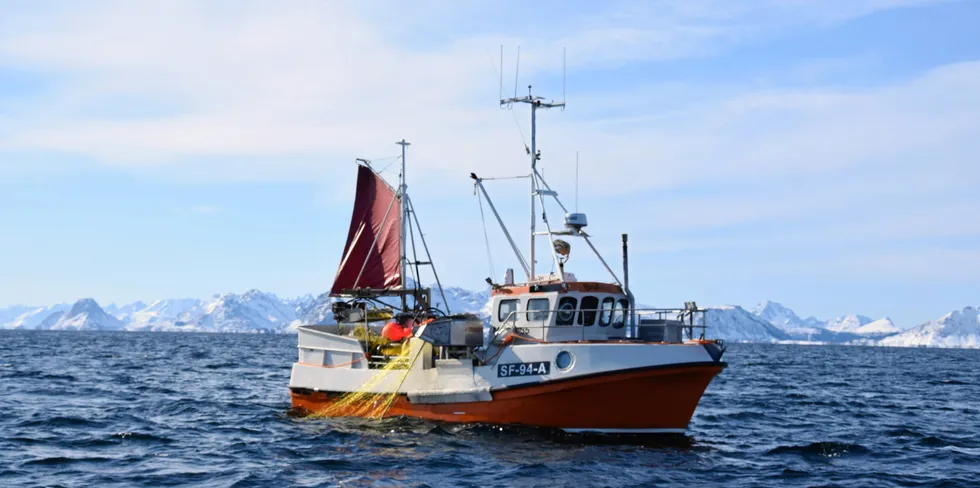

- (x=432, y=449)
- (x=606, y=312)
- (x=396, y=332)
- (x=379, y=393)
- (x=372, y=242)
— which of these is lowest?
(x=432, y=449)

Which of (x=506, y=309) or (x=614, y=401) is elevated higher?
(x=506, y=309)

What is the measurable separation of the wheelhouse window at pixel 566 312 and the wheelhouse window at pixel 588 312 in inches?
9.0

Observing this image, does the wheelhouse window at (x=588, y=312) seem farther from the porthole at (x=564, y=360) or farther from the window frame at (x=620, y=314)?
the porthole at (x=564, y=360)

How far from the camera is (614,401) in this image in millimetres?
23094

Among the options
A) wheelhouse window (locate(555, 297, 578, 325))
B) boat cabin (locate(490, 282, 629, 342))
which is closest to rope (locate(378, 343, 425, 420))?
boat cabin (locate(490, 282, 629, 342))

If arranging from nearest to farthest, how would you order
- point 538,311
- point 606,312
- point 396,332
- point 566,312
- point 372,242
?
point 538,311 → point 566,312 → point 606,312 → point 396,332 → point 372,242

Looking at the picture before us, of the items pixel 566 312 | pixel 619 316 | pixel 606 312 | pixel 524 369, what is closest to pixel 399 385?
pixel 524 369

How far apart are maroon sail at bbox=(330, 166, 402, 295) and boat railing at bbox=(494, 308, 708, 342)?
766cm

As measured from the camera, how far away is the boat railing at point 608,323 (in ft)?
80.4

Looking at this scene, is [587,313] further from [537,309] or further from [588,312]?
[537,309]

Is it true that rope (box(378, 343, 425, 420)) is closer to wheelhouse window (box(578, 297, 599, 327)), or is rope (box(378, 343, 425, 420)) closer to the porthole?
the porthole

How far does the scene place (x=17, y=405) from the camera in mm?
30688

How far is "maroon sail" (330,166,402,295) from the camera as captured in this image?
3225cm

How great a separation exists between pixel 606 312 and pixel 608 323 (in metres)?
0.29
